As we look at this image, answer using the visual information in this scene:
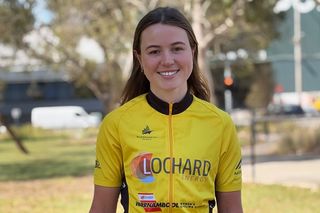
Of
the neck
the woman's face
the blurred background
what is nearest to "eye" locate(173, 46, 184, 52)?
the woman's face

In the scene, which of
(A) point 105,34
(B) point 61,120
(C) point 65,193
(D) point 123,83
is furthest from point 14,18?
(B) point 61,120

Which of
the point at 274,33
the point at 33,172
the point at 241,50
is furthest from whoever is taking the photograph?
the point at 241,50

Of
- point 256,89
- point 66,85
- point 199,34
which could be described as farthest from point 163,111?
point 66,85

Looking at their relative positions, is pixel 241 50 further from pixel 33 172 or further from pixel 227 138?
pixel 227 138

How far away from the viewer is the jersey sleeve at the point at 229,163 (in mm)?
2459

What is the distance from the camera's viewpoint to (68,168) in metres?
17.3

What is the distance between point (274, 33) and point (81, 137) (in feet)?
57.1

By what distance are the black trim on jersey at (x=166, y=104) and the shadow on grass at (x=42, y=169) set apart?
12.8 m

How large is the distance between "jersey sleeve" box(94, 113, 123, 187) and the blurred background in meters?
3.63

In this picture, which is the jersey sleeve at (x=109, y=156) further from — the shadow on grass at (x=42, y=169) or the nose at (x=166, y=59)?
the shadow on grass at (x=42, y=169)

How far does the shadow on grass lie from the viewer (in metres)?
15.4

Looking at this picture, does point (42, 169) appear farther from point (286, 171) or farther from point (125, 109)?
point (125, 109)

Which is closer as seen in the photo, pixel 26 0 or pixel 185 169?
pixel 185 169

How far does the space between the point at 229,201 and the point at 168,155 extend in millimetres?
348
